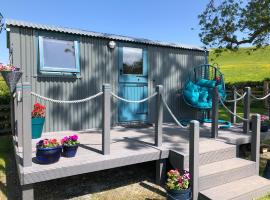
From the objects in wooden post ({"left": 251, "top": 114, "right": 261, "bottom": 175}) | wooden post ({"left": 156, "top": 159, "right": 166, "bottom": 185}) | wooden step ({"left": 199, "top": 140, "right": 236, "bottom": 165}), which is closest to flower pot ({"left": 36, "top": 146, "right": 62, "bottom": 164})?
wooden post ({"left": 156, "top": 159, "right": 166, "bottom": 185})

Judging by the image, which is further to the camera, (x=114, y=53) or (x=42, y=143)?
(x=114, y=53)

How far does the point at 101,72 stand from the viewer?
6699mm

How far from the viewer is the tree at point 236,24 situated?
488 inches

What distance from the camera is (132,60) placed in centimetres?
714

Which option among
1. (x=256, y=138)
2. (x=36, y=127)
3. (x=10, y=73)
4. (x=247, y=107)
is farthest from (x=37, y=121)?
(x=247, y=107)

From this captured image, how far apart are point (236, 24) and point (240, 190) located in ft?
39.2

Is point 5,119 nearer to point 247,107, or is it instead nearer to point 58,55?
point 58,55

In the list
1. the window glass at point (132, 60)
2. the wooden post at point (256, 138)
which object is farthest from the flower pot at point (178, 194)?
the window glass at point (132, 60)

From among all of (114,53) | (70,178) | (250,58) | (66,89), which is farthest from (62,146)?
(250,58)

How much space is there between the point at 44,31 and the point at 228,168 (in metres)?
4.84

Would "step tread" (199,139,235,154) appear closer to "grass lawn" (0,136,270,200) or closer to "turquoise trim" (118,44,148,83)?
"grass lawn" (0,136,270,200)

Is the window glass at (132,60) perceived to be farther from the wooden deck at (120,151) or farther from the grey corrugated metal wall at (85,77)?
the wooden deck at (120,151)

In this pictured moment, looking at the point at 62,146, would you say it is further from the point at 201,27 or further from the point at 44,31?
the point at 201,27

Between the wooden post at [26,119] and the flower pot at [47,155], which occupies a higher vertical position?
the wooden post at [26,119]
